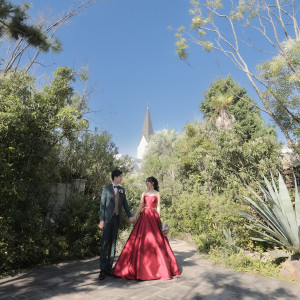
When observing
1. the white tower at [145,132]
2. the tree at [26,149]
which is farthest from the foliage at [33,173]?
the white tower at [145,132]

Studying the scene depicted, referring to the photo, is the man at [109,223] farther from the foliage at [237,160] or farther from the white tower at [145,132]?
the white tower at [145,132]

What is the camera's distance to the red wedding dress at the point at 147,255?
12.3 feet

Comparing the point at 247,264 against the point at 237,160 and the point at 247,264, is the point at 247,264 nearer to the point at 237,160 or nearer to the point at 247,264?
the point at 247,264

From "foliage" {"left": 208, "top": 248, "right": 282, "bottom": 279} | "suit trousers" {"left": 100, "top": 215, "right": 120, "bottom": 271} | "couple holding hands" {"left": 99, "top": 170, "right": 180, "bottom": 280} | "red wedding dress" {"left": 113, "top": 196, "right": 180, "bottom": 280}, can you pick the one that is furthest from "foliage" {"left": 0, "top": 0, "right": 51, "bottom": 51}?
"foliage" {"left": 208, "top": 248, "right": 282, "bottom": 279}

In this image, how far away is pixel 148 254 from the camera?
12.6 feet

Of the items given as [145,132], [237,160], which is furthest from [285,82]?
[145,132]

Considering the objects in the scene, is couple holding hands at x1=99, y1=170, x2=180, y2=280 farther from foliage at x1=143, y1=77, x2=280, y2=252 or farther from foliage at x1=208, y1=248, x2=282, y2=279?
foliage at x1=143, y1=77, x2=280, y2=252

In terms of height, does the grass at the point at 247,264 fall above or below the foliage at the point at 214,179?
below

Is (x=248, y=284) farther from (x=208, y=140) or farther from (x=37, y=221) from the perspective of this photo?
(x=208, y=140)

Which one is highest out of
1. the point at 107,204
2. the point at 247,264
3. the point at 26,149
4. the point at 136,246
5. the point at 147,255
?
the point at 26,149

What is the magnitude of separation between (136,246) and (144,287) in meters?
0.68

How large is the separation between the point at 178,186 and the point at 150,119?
61649 millimetres

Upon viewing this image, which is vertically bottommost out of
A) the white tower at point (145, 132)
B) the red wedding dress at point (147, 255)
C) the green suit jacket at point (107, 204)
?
the red wedding dress at point (147, 255)

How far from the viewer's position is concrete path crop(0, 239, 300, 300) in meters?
3.09
